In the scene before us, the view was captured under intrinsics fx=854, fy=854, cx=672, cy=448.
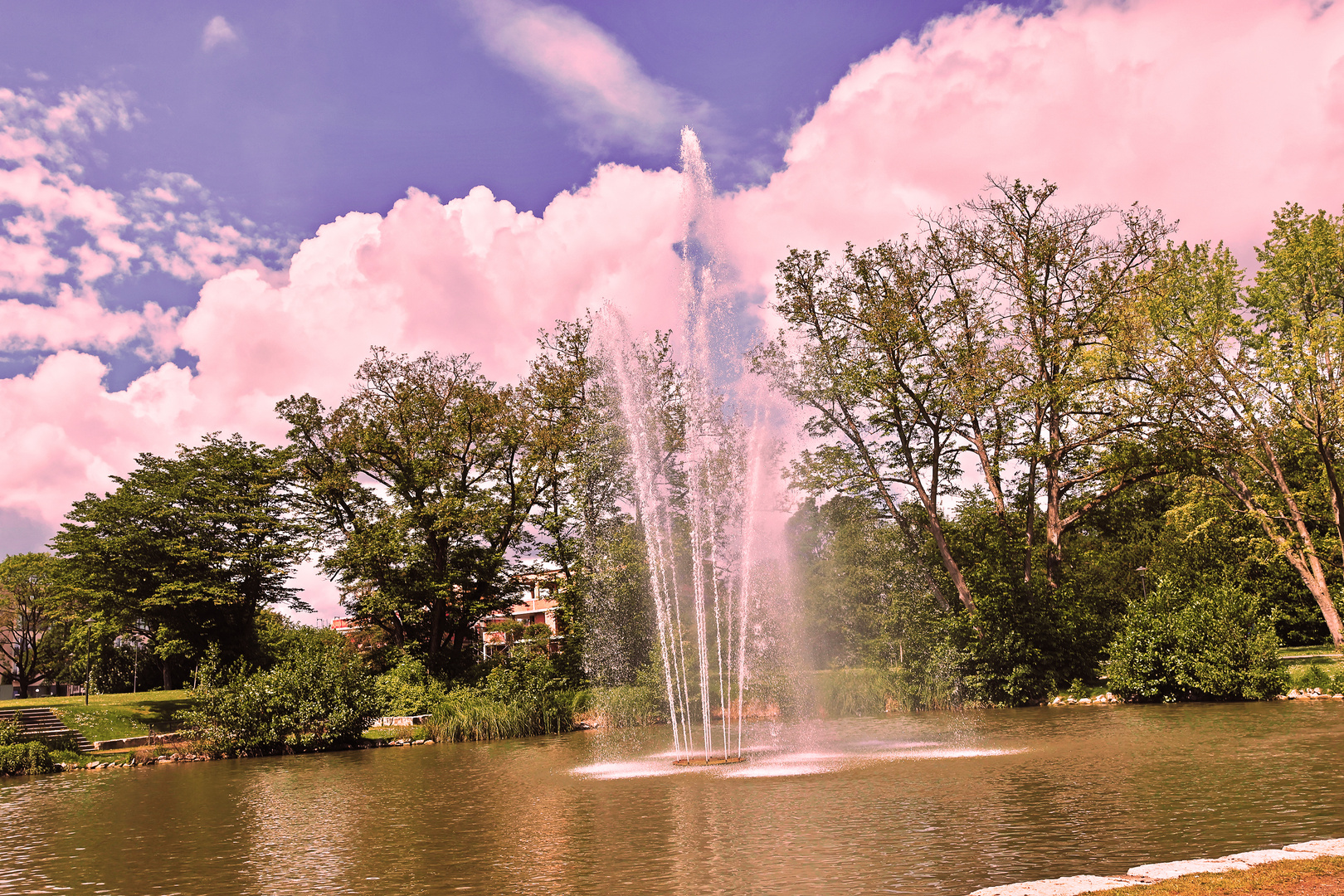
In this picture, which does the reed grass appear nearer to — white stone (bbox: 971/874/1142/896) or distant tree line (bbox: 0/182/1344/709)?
distant tree line (bbox: 0/182/1344/709)

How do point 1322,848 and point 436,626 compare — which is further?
point 436,626

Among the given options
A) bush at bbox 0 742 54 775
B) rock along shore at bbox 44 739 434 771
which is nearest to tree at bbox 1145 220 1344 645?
rock along shore at bbox 44 739 434 771

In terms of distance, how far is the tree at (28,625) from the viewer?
7612 centimetres

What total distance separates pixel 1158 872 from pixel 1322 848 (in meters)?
1.78

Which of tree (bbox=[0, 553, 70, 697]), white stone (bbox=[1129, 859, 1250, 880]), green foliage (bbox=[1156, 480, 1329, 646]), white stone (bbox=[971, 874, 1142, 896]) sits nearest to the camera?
white stone (bbox=[971, 874, 1142, 896])

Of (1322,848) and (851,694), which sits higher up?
(1322,848)

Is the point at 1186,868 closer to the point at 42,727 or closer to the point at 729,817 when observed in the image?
the point at 729,817

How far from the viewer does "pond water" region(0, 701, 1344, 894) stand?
10.0m

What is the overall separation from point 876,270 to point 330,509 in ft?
116

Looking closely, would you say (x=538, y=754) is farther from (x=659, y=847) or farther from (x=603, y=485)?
(x=603, y=485)

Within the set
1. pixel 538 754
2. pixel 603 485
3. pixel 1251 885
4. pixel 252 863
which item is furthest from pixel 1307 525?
pixel 252 863

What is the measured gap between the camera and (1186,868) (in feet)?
26.5

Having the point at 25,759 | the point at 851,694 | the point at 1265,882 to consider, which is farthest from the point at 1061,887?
the point at 25,759

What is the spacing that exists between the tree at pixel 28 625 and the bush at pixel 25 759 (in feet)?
152
